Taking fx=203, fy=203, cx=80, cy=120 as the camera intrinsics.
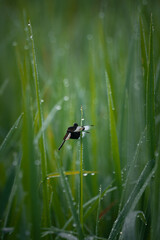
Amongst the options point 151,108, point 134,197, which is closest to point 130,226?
point 134,197

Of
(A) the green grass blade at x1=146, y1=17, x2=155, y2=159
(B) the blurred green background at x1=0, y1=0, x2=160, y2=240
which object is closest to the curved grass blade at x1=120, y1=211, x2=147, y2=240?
(B) the blurred green background at x1=0, y1=0, x2=160, y2=240

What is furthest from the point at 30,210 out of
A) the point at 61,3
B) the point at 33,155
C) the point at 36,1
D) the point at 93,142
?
the point at 61,3

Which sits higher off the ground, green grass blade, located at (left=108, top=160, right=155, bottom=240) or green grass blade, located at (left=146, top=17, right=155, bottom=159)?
green grass blade, located at (left=146, top=17, right=155, bottom=159)

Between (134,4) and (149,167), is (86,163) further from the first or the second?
(134,4)

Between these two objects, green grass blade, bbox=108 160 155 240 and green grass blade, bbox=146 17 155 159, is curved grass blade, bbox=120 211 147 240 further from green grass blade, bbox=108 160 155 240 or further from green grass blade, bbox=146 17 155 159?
green grass blade, bbox=146 17 155 159

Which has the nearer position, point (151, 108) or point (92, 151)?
point (151, 108)

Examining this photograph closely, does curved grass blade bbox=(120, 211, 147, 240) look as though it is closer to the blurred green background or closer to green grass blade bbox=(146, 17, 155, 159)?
the blurred green background

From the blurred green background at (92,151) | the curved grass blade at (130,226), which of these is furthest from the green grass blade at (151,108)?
the curved grass blade at (130,226)

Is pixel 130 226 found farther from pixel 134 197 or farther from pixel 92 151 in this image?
pixel 92 151
